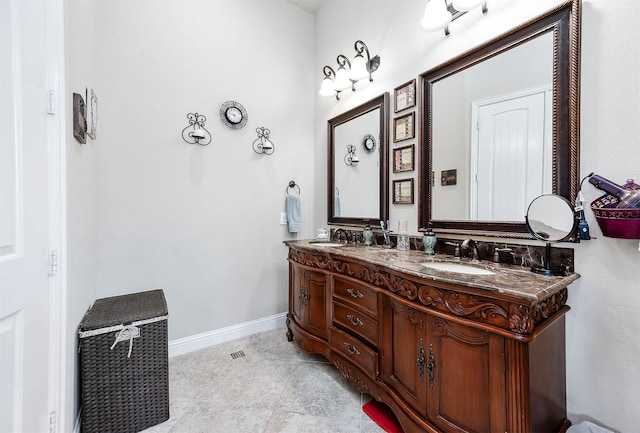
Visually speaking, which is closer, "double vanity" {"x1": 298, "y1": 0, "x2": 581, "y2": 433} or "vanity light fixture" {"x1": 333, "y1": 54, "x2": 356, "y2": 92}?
"double vanity" {"x1": 298, "y1": 0, "x2": 581, "y2": 433}

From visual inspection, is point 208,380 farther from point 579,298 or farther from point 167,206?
point 579,298

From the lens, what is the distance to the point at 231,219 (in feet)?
8.38

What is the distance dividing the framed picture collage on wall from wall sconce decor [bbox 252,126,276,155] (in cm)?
129

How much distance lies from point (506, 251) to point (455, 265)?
26cm

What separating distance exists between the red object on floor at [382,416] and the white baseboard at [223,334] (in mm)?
1375

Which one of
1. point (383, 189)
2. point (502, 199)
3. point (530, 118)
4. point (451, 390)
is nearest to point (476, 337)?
point (451, 390)

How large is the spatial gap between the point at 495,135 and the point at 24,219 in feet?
7.44

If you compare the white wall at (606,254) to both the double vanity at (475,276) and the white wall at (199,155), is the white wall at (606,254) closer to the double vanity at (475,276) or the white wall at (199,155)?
the double vanity at (475,276)

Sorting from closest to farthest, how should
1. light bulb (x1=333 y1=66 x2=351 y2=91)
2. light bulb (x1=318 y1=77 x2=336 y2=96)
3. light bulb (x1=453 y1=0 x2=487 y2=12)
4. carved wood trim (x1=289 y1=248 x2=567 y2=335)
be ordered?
carved wood trim (x1=289 y1=248 x2=567 y2=335), light bulb (x1=453 y1=0 x2=487 y2=12), light bulb (x1=333 y1=66 x2=351 y2=91), light bulb (x1=318 y1=77 x2=336 y2=96)

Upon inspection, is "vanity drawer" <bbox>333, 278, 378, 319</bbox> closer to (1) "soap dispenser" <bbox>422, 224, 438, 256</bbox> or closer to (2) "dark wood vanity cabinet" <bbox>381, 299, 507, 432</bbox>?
(2) "dark wood vanity cabinet" <bbox>381, 299, 507, 432</bbox>

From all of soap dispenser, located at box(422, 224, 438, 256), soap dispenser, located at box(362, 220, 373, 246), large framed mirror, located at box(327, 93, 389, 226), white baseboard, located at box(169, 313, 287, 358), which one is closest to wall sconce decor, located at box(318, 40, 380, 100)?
large framed mirror, located at box(327, 93, 389, 226)

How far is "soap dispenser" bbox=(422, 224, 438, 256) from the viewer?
1.69 metres

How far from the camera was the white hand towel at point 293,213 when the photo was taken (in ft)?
9.32

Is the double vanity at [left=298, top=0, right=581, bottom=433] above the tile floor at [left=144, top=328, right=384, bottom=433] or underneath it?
above
